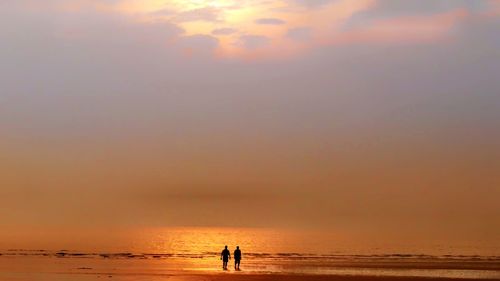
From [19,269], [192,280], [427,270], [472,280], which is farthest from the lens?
[427,270]

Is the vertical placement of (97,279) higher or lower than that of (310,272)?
lower

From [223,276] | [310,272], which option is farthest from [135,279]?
[310,272]

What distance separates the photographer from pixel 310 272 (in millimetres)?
51469

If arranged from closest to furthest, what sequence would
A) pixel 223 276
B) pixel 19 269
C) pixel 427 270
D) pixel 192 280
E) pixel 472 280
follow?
1. pixel 192 280
2. pixel 223 276
3. pixel 472 280
4. pixel 19 269
5. pixel 427 270

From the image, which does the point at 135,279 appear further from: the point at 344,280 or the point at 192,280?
the point at 344,280

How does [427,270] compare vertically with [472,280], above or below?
above

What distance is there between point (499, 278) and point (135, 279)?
74.6ft

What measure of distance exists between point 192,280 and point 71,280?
649 cm

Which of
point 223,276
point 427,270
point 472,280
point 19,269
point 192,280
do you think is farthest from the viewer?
point 427,270

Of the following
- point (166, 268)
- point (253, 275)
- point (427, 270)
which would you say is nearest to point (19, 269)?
point (166, 268)

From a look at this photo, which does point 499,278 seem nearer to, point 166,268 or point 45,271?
point 166,268

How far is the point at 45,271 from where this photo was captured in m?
49.4

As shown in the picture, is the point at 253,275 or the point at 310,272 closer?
the point at 253,275

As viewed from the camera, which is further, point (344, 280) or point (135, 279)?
point (344, 280)
